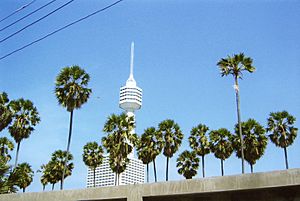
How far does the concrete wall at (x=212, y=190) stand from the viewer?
11.2 metres

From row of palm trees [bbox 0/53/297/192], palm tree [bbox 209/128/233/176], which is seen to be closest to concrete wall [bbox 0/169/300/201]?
row of palm trees [bbox 0/53/297/192]

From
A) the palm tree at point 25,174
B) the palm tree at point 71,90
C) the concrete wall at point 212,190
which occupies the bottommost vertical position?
the concrete wall at point 212,190

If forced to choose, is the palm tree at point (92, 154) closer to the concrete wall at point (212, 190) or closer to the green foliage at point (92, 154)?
the green foliage at point (92, 154)

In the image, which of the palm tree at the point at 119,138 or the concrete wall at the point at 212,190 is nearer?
the concrete wall at the point at 212,190

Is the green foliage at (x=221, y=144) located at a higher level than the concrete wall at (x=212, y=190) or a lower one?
higher

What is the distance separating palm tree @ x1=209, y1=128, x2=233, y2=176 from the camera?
43156 mm

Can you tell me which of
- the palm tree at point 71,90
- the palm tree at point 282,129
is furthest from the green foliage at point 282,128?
the palm tree at point 71,90

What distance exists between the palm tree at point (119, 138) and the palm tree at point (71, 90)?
213 inches

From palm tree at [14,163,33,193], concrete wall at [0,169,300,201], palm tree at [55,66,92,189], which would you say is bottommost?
concrete wall at [0,169,300,201]

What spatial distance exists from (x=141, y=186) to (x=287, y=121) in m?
33.5

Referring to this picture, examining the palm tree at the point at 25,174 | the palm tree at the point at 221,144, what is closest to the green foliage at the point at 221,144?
the palm tree at the point at 221,144

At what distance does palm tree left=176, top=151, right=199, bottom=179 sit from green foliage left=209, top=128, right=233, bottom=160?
112 inches

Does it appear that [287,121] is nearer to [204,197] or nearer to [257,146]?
[257,146]

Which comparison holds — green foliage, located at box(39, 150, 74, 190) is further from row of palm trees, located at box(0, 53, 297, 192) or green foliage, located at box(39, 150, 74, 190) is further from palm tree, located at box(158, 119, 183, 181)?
palm tree, located at box(158, 119, 183, 181)
